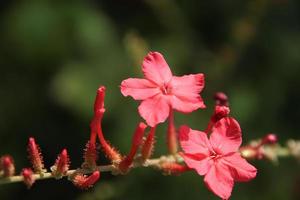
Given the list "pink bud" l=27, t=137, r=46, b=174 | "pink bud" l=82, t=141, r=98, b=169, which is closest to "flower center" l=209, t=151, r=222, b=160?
"pink bud" l=82, t=141, r=98, b=169

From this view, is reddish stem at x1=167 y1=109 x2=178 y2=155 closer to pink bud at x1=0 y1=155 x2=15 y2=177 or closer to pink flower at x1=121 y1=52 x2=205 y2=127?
pink flower at x1=121 y1=52 x2=205 y2=127

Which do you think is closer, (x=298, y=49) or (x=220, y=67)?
(x=220, y=67)

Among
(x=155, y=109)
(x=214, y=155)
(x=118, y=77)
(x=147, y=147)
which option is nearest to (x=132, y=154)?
(x=147, y=147)

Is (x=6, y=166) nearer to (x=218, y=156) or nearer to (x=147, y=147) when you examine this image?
(x=147, y=147)

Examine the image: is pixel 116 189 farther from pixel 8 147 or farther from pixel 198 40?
pixel 198 40

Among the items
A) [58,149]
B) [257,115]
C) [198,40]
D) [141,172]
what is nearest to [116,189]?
[141,172]
